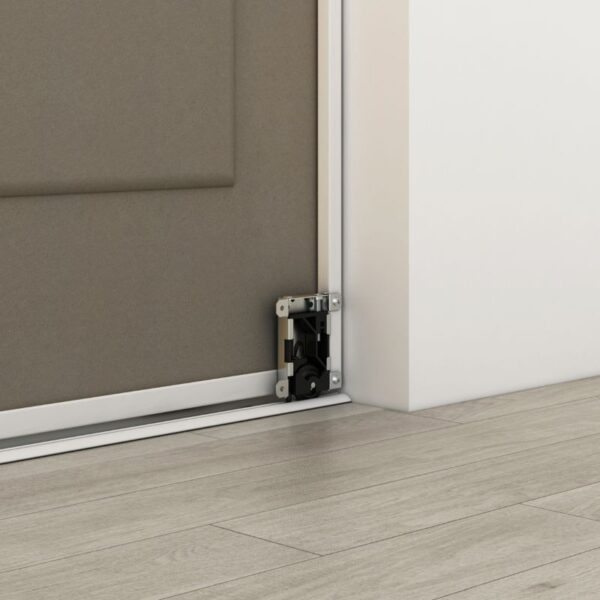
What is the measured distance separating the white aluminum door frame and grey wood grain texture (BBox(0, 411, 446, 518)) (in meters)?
0.10

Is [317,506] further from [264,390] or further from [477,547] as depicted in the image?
[264,390]

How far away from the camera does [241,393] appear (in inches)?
96.4

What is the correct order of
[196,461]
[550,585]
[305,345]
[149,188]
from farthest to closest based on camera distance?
[305,345], [149,188], [196,461], [550,585]

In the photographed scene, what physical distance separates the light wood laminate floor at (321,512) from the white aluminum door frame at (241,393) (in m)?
0.04

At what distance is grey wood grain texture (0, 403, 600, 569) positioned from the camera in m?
1.71

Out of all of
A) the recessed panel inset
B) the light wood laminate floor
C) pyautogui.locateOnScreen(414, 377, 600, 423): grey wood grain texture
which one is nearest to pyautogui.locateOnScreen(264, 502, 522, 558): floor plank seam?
the light wood laminate floor

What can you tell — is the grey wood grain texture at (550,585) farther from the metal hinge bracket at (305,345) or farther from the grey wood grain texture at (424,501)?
the metal hinge bracket at (305,345)

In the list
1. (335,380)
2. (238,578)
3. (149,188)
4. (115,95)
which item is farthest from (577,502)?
(115,95)

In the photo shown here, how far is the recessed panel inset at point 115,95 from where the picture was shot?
2.08m

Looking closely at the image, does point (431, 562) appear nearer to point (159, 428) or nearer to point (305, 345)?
point (159, 428)

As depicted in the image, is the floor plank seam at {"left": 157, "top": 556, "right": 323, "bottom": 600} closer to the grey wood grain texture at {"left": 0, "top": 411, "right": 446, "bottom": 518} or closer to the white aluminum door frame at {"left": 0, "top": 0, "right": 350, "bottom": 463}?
the grey wood grain texture at {"left": 0, "top": 411, "right": 446, "bottom": 518}

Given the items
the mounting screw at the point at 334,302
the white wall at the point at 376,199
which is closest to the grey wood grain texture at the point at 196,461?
the white wall at the point at 376,199

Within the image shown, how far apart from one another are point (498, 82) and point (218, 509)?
1.16m

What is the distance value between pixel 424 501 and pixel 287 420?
23.0 inches
